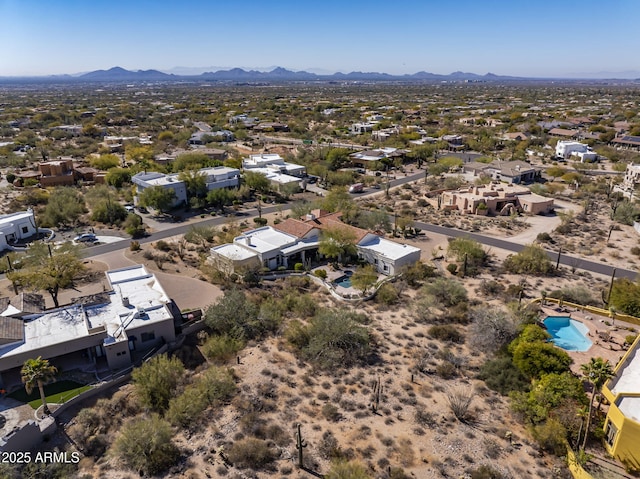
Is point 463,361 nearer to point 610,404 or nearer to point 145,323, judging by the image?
point 610,404

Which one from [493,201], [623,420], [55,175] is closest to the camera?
[623,420]

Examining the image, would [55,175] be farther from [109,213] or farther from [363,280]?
[363,280]

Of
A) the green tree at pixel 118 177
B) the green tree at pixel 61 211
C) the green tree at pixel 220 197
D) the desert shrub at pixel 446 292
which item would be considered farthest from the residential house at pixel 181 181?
the desert shrub at pixel 446 292

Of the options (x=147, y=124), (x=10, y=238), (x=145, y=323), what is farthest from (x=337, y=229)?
(x=147, y=124)

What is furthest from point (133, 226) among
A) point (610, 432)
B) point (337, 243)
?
point (610, 432)

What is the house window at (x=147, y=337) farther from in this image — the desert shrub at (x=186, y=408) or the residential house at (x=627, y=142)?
the residential house at (x=627, y=142)
